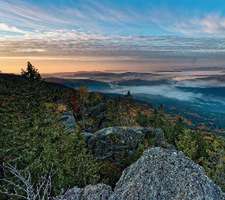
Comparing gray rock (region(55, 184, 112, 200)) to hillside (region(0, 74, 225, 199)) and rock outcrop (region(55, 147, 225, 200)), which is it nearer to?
rock outcrop (region(55, 147, 225, 200))

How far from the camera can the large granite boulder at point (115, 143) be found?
94.2m

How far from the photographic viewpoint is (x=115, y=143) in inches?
3767

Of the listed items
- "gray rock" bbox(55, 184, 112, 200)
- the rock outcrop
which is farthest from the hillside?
the rock outcrop

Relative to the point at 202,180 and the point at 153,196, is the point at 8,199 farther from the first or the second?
the point at 202,180

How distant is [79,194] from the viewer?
4272cm

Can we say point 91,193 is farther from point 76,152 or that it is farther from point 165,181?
point 76,152

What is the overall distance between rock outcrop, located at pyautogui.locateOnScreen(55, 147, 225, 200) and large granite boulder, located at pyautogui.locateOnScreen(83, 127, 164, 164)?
168 feet

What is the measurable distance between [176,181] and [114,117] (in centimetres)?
12865

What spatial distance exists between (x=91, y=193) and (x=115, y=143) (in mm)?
53756

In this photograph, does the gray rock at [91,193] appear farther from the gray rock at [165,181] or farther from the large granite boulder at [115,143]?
the large granite boulder at [115,143]

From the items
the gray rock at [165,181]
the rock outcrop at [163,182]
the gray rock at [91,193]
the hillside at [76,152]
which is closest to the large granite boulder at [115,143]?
the hillside at [76,152]

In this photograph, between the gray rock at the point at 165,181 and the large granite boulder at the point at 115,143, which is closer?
the gray rock at the point at 165,181

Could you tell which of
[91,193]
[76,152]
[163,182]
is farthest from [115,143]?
[163,182]

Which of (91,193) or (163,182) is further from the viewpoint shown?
(91,193)
